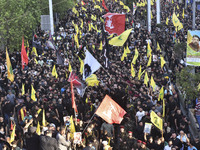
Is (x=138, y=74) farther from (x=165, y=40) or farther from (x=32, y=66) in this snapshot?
(x=165, y=40)

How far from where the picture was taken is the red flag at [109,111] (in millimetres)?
11156

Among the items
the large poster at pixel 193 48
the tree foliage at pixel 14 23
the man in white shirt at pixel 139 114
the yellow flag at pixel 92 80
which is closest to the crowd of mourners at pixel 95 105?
the man in white shirt at pixel 139 114

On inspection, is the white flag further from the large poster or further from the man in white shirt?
the large poster

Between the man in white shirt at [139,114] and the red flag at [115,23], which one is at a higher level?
the red flag at [115,23]

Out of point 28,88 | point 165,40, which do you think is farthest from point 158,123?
point 165,40

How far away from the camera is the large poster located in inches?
593

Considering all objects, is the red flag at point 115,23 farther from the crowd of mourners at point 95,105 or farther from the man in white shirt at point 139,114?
the man in white shirt at point 139,114

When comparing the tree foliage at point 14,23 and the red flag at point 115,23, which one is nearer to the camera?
the red flag at point 115,23

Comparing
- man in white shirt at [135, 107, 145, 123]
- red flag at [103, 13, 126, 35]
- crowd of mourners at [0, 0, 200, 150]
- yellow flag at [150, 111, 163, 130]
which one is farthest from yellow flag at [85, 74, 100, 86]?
red flag at [103, 13, 126, 35]

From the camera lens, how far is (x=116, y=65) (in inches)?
830

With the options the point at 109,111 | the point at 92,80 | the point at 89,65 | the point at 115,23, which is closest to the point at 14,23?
the point at 115,23

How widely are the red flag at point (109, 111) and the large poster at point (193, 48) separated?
4.76 m

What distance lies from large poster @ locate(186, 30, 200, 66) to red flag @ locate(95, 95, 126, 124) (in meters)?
4.76

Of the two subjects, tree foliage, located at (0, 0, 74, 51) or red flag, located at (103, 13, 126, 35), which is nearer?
red flag, located at (103, 13, 126, 35)
